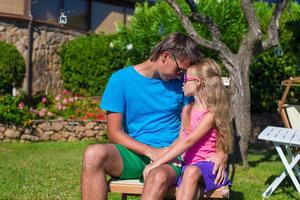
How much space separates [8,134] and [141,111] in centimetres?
615

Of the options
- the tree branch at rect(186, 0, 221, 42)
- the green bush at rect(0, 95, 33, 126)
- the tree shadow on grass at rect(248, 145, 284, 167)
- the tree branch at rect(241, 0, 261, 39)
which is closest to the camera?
the tree branch at rect(241, 0, 261, 39)

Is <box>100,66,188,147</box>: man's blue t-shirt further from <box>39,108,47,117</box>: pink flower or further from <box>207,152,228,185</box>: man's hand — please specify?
<box>39,108,47,117</box>: pink flower

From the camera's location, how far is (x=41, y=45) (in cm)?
1255

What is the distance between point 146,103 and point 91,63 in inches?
331

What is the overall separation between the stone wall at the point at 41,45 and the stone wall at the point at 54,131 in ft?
8.84

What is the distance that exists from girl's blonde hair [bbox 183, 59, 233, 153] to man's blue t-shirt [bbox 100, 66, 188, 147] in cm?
26

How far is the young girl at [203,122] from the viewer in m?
3.53

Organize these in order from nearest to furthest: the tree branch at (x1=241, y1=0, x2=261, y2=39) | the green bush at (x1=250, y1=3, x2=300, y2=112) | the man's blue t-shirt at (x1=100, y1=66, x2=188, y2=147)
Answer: the man's blue t-shirt at (x1=100, y1=66, x2=188, y2=147) < the tree branch at (x1=241, y1=0, x2=261, y2=39) < the green bush at (x1=250, y1=3, x2=300, y2=112)

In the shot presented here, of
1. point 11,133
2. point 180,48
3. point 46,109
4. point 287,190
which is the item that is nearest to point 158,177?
point 180,48

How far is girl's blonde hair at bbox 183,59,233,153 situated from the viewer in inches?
142

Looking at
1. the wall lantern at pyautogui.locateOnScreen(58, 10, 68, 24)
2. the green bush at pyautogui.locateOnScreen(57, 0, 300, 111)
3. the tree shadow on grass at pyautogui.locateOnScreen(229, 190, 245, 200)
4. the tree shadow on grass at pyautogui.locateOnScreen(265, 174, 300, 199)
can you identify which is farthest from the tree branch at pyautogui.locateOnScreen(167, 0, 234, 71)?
the wall lantern at pyautogui.locateOnScreen(58, 10, 68, 24)

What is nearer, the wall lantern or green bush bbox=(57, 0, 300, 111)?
green bush bbox=(57, 0, 300, 111)

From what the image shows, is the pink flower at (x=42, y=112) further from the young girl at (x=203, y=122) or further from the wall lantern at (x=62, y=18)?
the young girl at (x=203, y=122)

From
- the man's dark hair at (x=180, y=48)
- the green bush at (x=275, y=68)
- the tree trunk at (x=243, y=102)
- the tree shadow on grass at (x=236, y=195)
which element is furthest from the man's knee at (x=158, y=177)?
the green bush at (x=275, y=68)
